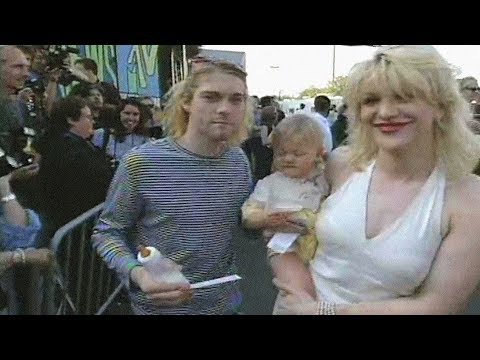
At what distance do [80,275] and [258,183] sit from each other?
2.32ft

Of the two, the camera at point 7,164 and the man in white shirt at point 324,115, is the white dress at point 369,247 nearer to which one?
the man in white shirt at point 324,115

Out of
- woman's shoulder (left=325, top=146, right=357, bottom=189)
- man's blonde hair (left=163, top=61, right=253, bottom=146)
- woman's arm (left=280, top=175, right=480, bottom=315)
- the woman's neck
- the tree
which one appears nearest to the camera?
woman's arm (left=280, top=175, right=480, bottom=315)

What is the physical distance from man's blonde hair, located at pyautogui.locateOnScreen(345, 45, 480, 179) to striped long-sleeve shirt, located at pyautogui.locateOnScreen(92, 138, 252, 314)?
503mm

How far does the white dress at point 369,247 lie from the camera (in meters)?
1.73

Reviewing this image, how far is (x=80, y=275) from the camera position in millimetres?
2207

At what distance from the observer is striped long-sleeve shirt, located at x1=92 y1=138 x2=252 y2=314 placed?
1.99 meters

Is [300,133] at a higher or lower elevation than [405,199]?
higher

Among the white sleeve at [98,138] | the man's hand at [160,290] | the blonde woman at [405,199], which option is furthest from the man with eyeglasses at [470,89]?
the white sleeve at [98,138]

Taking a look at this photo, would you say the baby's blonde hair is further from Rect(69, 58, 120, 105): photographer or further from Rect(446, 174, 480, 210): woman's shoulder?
Rect(69, 58, 120, 105): photographer

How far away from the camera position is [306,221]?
196 cm

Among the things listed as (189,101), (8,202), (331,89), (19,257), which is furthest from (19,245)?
(331,89)

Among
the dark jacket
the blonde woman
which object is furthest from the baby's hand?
the dark jacket

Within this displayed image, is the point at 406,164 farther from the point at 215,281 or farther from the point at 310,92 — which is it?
the point at 215,281
